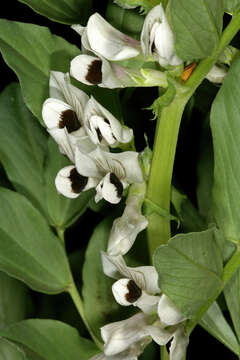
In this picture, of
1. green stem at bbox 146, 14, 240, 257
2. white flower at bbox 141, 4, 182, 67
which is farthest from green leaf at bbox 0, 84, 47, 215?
white flower at bbox 141, 4, 182, 67

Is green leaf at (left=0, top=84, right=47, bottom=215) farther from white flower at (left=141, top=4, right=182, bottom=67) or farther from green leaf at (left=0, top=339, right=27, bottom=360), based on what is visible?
white flower at (left=141, top=4, right=182, bottom=67)

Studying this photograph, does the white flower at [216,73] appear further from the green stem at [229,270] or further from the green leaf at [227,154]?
the green stem at [229,270]

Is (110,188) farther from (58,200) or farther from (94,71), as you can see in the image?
(58,200)

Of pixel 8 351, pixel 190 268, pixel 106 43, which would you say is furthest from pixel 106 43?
pixel 8 351

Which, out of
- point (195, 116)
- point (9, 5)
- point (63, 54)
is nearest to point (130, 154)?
point (63, 54)

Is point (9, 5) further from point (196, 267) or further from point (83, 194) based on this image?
point (196, 267)

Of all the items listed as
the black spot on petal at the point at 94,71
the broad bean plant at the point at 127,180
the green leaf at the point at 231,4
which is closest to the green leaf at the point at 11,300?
the broad bean plant at the point at 127,180
